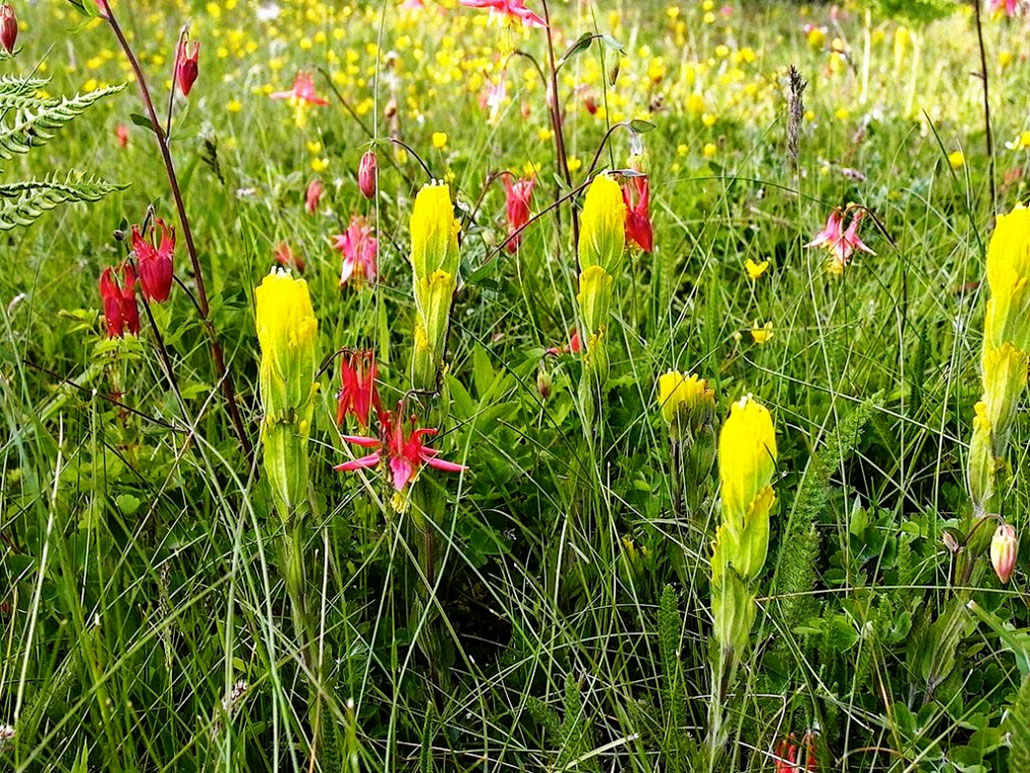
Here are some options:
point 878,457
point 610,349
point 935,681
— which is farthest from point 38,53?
point 935,681

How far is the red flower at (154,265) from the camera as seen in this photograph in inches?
59.4

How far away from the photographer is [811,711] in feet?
4.12

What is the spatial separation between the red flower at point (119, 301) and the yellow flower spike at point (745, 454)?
103cm

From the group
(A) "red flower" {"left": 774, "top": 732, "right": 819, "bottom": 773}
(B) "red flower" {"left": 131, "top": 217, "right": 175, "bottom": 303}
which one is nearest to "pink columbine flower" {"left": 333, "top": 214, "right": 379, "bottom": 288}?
(B) "red flower" {"left": 131, "top": 217, "right": 175, "bottom": 303}

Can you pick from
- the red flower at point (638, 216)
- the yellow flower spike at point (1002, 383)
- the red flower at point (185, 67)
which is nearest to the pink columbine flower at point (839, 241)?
the red flower at point (638, 216)

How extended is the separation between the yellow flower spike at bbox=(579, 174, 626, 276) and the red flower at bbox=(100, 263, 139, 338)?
734 mm

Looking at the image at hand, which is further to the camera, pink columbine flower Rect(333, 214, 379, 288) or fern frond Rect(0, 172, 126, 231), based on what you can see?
pink columbine flower Rect(333, 214, 379, 288)

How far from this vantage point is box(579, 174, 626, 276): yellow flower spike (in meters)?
1.17

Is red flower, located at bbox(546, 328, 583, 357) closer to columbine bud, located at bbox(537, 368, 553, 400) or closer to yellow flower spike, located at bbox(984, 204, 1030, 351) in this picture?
columbine bud, located at bbox(537, 368, 553, 400)

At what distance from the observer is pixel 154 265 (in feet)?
4.95

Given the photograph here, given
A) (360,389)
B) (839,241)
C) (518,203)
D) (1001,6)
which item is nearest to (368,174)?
(518,203)

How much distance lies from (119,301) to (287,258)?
2.48 feet

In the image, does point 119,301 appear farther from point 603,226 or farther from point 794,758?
point 794,758

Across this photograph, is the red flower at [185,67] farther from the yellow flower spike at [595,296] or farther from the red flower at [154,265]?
Result: the yellow flower spike at [595,296]
